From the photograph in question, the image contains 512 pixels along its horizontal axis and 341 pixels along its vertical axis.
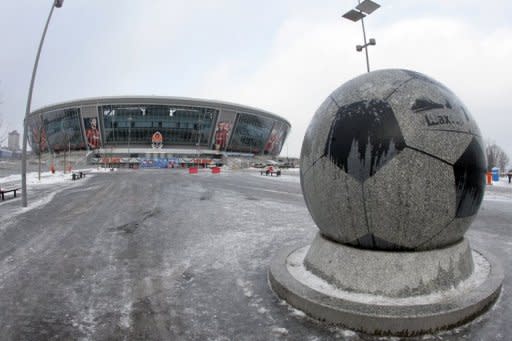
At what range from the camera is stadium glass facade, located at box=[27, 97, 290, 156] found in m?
88.2

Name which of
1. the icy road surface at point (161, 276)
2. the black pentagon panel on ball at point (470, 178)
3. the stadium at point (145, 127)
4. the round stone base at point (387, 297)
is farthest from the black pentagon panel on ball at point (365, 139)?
the stadium at point (145, 127)

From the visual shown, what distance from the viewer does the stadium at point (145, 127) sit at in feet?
289

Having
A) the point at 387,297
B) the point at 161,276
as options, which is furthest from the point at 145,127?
the point at 387,297

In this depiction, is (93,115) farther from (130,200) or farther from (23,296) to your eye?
(23,296)

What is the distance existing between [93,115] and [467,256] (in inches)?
3717

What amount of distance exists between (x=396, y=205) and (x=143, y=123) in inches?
3595

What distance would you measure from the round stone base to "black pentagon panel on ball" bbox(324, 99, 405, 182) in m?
1.09

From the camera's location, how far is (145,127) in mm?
90250

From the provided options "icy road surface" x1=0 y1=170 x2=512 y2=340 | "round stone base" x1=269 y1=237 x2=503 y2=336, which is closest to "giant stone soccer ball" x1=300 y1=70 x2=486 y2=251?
"round stone base" x1=269 y1=237 x2=503 y2=336

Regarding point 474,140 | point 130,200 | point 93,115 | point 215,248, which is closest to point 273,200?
point 130,200

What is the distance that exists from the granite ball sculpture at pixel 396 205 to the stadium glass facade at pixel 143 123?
88338 mm

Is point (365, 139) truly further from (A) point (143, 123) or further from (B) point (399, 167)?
(A) point (143, 123)

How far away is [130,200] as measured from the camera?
49.5 feet

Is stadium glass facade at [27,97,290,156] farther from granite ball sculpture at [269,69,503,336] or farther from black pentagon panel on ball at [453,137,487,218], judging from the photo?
black pentagon panel on ball at [453,137,487,218]
